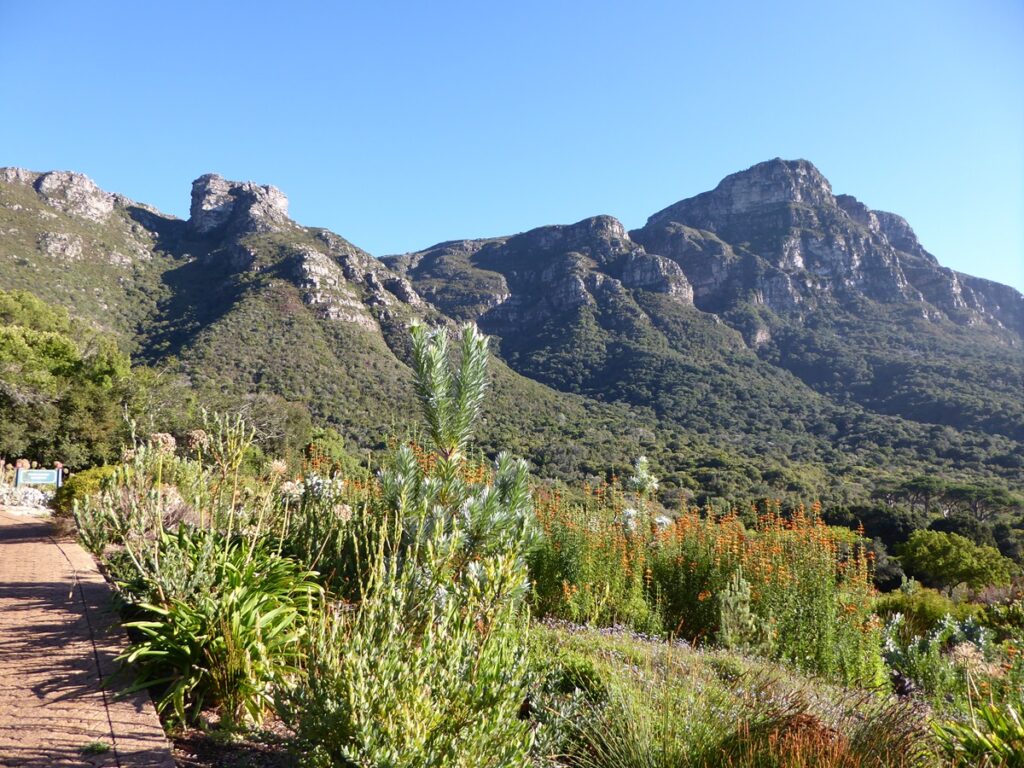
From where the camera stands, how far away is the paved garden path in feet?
7.36

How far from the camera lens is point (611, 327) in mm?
68562

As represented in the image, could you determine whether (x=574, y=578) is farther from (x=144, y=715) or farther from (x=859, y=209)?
(x=859, y=209)

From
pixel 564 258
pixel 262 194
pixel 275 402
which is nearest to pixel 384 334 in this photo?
pixel 275 402

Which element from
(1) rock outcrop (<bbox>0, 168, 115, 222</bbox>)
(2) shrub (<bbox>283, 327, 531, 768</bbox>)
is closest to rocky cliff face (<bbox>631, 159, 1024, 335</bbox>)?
(1) rock outcrop (<bbox>0, 168, 115, 222</bbox>)

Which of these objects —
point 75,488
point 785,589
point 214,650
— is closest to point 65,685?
point 214,650

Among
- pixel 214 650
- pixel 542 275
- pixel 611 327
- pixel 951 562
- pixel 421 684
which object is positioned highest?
pixel 542 275

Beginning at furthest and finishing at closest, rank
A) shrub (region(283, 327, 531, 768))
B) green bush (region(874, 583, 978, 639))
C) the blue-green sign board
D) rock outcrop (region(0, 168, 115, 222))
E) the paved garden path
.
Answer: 1. rock outcrop (region(0, 168, 115, 222))
2. the blue-green sign board
3. green bush (region(874, 583, 978, 639))
4. the paved garden path
5. shrub (region(283, 327, 531, 768))

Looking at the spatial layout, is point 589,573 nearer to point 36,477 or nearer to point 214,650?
point 214,650

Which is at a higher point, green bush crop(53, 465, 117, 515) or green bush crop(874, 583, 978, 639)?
green bush crop(53, 465, 117, 515)

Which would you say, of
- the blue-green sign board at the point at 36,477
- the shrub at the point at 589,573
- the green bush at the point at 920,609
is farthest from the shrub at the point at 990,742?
the blue-green sign board at the point at 36,477

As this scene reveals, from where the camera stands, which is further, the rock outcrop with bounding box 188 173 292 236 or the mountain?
the rock outcrop with bounding box 188 173 292 236

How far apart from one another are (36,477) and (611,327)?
200 ft

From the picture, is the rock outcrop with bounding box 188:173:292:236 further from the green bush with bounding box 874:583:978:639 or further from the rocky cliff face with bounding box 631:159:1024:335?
the green bush with bounding box 874:583:978:639

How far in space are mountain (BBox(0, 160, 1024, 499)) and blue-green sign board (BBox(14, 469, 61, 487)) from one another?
51.8 ft
